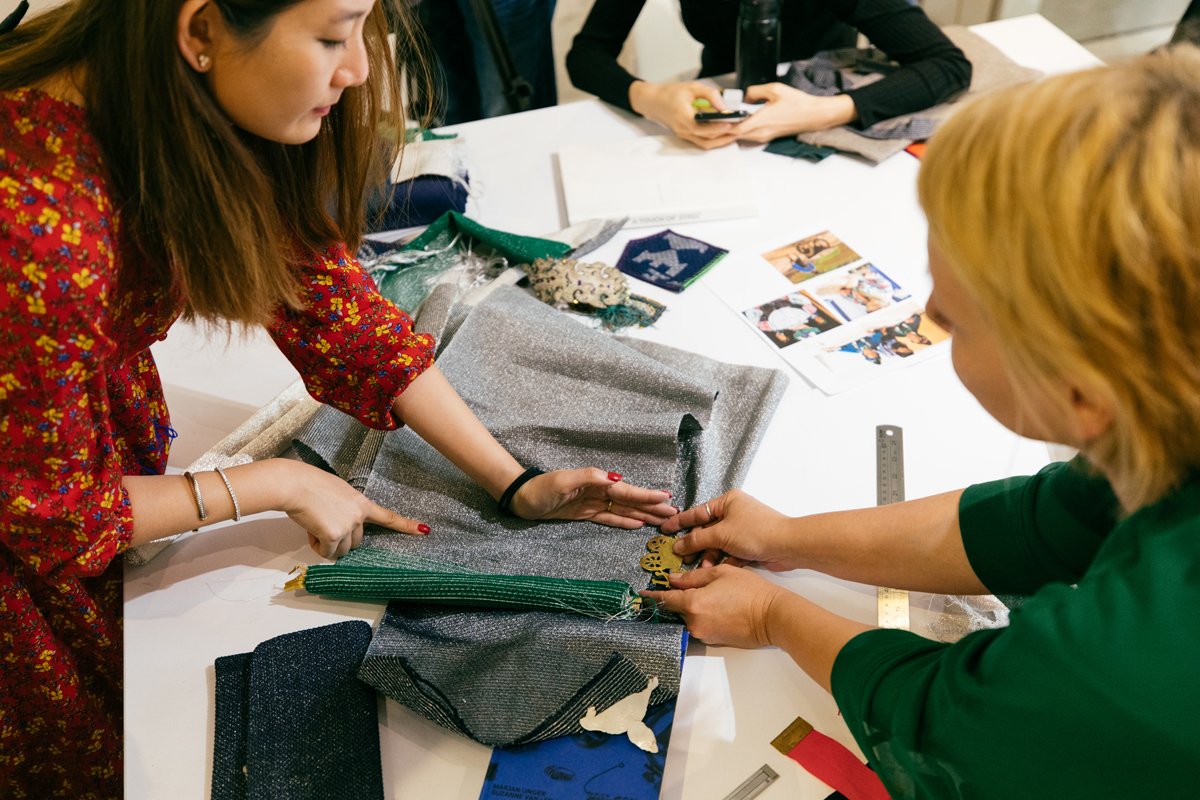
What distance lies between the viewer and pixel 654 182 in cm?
176

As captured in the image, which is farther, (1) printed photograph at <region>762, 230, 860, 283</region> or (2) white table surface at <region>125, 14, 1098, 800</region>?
(1) printed photograph at <region>762, 230, 860, 283</region>

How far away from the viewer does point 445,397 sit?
1.17 metres

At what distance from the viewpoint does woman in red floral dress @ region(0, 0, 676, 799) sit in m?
0.77

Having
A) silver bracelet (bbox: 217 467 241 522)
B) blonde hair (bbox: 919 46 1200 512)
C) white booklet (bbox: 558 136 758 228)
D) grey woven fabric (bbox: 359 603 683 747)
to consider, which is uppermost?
blonde hair (bbox: 919 46 1200 512)

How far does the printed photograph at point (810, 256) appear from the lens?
1.53m

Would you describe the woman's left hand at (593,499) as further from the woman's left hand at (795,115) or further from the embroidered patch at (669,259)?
the woman's left hand at (795,115)

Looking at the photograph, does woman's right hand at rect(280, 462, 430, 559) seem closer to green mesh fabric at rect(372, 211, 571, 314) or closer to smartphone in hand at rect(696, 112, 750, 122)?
green mesh fabric at rect(372, 211, 571, 314)

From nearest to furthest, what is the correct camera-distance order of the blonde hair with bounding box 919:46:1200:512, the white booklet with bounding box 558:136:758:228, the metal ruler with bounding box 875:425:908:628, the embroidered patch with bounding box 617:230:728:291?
the blonde hair with bounding box 919:46:1200:512 < the metal ruler with bounding box 875:425:908:628 < the embroidered patch with bounding box 617:230:728:291 < the white booklet with bounding box 558:136:758:228

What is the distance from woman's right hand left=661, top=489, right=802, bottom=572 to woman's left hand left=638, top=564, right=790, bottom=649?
0.18ft

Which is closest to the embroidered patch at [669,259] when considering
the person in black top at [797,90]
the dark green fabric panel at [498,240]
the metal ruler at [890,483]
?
the dark green fabric panel at [498,240]

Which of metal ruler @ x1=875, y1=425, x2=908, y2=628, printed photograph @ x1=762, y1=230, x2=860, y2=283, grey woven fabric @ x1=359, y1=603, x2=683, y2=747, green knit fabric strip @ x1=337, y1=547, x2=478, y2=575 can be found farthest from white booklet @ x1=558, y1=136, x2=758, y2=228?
grey woven fabric @ x1=359, y1=603, x2=683, y2=747

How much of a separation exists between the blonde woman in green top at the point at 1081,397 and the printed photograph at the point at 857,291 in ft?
2.36

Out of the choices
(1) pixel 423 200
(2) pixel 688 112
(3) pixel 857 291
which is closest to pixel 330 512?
(1) pixel 423 200

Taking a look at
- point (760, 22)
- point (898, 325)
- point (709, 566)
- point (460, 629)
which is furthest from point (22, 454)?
point (760, 22)
